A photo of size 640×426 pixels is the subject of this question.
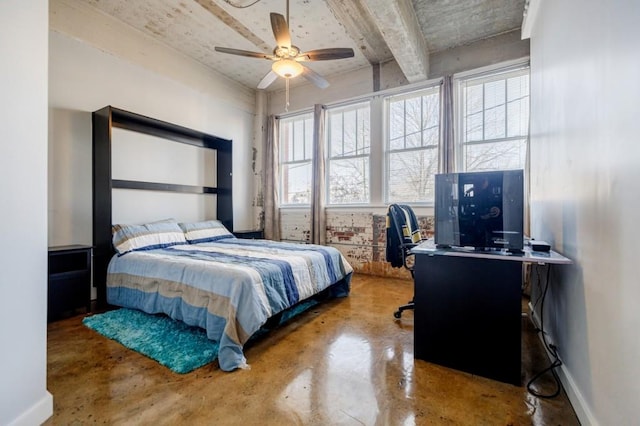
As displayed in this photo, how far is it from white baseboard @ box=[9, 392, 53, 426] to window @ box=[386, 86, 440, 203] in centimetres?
394

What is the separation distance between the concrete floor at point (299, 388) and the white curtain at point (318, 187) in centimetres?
241

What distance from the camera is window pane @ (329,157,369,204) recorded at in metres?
4.54

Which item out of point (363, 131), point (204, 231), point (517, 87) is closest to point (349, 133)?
point (363, 131)

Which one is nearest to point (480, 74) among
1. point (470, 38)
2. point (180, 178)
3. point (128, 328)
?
point (470, 38)

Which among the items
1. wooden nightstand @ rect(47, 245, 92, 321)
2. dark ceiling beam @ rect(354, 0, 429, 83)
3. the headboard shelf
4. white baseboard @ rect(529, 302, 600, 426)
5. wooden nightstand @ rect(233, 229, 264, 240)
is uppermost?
dark ceiling beam @ rect(354, 0, 429, 83)

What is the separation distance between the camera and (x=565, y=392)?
4.98 feet

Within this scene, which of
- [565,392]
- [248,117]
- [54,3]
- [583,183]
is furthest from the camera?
[248,117]

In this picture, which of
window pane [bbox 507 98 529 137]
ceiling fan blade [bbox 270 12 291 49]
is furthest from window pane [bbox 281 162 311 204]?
window pane [bbox 507 98 529 137]

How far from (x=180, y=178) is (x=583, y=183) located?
14.2 ft

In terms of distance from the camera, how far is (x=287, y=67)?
256 cm

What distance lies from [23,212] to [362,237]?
3726 mm

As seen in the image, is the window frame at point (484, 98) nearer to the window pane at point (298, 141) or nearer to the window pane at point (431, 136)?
the window pane at point (431, 136)

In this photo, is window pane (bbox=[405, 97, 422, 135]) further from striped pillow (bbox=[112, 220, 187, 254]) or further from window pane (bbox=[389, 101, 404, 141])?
striped pillow (bbox=[112, 220, 187, 254])

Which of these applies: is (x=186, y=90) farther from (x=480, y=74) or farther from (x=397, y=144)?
(x=480, y=74)
